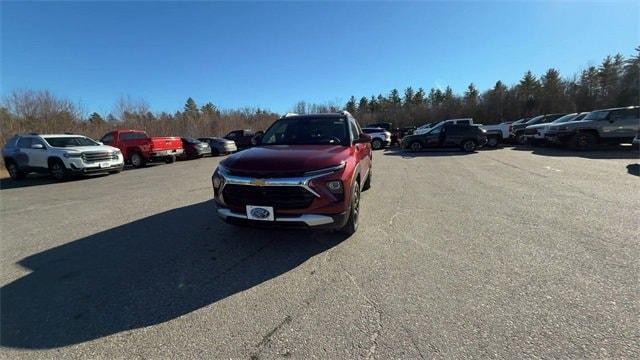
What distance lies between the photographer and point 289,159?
3918 millimetres

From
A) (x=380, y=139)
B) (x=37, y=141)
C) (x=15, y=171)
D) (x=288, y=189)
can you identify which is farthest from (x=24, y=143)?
(x=380, y=139)

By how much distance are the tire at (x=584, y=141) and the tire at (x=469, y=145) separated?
443 cm

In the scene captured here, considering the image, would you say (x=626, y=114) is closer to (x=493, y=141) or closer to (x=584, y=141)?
(x=584, y=141)

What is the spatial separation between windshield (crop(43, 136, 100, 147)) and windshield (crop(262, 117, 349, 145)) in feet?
36.3

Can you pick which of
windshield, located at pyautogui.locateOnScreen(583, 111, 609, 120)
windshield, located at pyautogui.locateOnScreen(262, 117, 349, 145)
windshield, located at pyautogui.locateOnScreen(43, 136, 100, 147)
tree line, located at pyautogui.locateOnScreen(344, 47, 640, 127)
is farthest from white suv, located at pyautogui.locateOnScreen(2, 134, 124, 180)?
tree line, located at pyautogui.locateOnScreen(344, 47, 640, 127)

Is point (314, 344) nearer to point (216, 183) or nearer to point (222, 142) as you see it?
point (216, 183)

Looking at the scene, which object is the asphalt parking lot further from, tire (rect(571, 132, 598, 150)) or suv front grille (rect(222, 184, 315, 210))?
tire (rect(571, 132, 598, 150))

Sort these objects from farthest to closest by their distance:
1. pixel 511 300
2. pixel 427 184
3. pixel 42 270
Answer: pixel 427 184
pixel 42 270
pixel 511 300

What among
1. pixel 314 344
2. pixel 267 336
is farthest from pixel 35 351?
pixel 314 344

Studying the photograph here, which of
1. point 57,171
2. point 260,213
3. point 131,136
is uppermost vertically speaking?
point 131,136

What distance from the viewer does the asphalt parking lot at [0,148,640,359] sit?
7.69 feet

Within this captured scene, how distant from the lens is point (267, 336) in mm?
2428

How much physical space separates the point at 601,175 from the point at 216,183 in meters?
10.6

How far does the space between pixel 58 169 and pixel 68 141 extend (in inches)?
57.7
